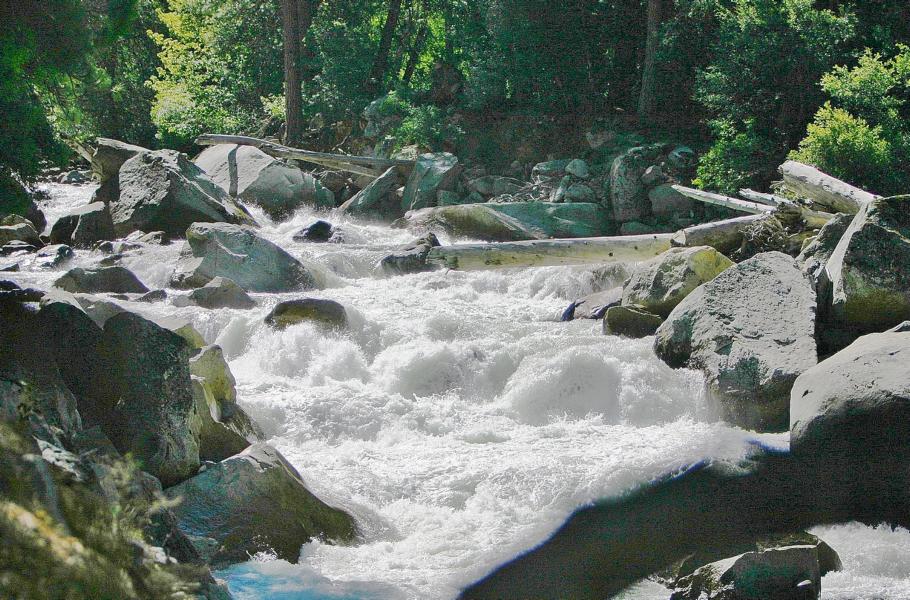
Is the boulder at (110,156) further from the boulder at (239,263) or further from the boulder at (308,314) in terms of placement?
the boulder at (308,314)

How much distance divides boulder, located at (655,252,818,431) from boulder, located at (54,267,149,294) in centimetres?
698

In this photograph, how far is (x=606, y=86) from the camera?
21.3m

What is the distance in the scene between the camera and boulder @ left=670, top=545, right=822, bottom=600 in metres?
5.20

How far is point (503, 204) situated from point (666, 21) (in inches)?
258

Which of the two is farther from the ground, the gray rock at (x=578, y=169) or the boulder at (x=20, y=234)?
the gray rock at (x=578, y=169)

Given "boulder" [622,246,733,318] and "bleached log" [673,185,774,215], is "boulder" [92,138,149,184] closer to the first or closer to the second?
"bleached log" [673,185,774,215]

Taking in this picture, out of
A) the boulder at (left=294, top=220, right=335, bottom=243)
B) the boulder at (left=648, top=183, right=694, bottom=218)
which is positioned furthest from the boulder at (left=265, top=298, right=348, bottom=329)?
the boulder at (left=648, top=183, right=694, bottom=218)

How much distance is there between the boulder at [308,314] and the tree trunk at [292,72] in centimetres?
1349

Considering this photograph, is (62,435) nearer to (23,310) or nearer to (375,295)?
(23,310)

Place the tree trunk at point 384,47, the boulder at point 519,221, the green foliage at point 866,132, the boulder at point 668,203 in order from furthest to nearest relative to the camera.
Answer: the tree trunk at point 384,47 < the boulder at point 668,203 < the boulder at point 519,221 < the green foliage at point 866,132

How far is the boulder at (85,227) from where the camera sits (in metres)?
15.3

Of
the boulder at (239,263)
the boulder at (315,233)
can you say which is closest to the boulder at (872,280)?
the boulder at (239,263)

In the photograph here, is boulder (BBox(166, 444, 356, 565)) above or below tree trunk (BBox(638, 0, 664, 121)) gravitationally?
below

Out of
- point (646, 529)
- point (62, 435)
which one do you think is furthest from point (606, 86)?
point (62, 435)
